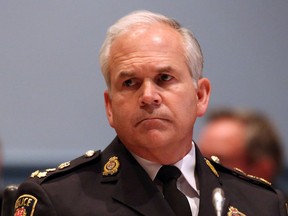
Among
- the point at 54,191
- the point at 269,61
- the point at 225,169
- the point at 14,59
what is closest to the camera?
the point at 54,191

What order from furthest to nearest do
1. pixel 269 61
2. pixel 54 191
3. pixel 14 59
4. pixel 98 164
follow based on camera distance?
pixel 269 61 → pixel 14 59 → pixel 98 164 → pixel 54 191

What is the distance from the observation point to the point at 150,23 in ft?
6.73

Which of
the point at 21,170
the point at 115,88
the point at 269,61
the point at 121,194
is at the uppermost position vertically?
the point at 115,88

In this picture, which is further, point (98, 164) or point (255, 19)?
point (255, 19)

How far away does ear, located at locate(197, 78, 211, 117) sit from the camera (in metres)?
2.11

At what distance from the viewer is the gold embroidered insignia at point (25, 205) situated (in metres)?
1.87

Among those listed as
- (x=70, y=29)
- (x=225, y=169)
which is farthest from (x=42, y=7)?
(x=225, y=169)

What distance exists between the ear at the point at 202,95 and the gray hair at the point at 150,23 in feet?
0.12

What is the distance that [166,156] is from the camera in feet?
6.59

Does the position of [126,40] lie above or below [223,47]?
above

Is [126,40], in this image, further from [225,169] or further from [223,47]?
[223,47]

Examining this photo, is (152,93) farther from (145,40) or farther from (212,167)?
(212,167)

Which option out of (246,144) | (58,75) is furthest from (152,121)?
(58,75)

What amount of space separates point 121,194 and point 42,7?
1944mm
